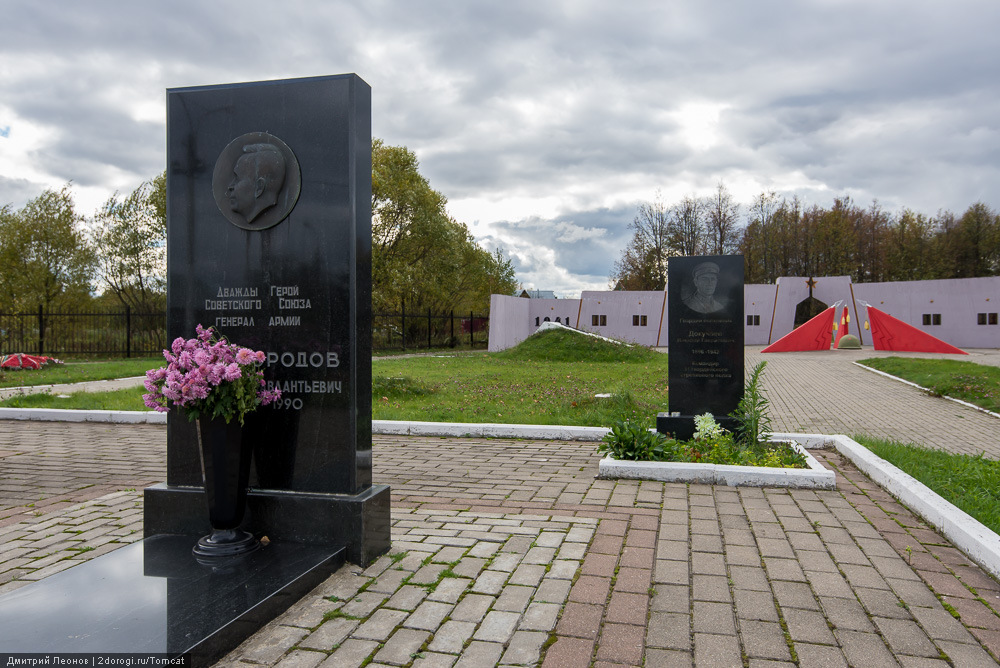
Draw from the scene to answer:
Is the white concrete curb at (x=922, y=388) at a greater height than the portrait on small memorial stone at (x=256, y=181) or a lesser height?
lesser

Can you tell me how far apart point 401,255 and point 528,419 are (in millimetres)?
24172

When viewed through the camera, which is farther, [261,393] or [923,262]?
[923,262]

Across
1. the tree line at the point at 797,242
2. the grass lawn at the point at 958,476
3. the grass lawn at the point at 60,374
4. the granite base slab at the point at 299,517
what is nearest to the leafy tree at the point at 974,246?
the tree line at the point at 797,242

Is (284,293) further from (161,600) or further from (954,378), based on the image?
(954,378)

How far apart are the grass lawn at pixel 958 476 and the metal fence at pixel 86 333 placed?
2443cm

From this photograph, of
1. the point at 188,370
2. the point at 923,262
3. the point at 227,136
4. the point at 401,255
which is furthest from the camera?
the point at 923,262

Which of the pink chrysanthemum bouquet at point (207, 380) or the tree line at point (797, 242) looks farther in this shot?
the tree line at point (797, 242)

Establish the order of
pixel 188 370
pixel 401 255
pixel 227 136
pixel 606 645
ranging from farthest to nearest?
1. pixel 401 255
2. pixel 227 136
3. pixel 188 370
4. pixel 606 645

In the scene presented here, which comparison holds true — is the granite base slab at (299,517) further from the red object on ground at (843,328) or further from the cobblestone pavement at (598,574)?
the red object on ground at (843,328)

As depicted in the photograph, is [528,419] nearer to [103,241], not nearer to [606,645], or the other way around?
[606,645]

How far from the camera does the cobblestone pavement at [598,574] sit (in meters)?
2.76

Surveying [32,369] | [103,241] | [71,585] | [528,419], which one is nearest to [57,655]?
A: [71,585]

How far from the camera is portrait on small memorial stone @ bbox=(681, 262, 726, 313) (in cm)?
703

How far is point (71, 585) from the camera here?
3.16 meters
